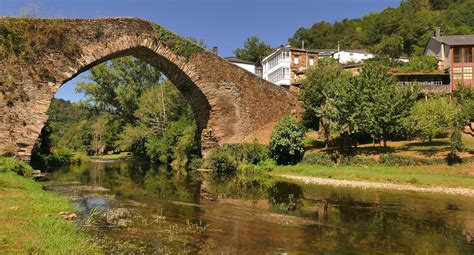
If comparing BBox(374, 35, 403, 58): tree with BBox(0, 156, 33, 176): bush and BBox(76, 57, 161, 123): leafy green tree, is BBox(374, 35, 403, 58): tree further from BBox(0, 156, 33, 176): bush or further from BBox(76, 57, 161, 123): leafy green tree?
BBox(0, 156, 33, 176): bush

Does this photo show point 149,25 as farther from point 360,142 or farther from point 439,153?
point 439,153

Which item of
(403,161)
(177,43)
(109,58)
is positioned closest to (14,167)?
(109,58)

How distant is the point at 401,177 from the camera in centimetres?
2295

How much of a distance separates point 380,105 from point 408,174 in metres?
5.76

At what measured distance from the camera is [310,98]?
109ft

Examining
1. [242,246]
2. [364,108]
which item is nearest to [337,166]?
[364,108]

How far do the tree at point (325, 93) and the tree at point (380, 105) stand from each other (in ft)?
5.09

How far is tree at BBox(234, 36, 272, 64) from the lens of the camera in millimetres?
79744

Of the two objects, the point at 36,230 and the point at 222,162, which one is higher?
the point at 222,162

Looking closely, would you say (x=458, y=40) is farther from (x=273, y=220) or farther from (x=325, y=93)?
(x=273, y=220)

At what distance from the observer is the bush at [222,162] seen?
107 ft

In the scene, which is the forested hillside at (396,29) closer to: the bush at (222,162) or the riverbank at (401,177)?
the bush at (222,162)

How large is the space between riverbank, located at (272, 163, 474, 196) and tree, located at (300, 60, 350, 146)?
4854 millimetres

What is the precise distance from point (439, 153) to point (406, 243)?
58.5 ft
